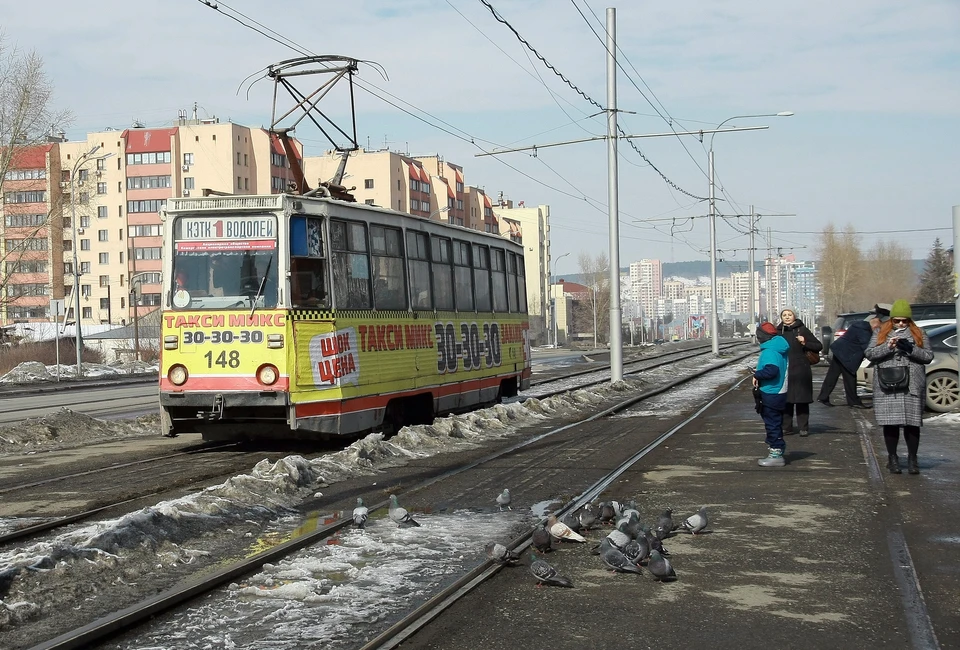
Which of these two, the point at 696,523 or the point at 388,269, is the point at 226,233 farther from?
the point at 696,523

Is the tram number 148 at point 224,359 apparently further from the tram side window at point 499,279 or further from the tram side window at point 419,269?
the tram side window at point 499,279

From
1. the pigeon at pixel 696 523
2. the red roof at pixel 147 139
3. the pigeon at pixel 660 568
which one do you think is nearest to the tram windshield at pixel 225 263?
the pigeon at pixel 696 523

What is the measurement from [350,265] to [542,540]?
7.35m

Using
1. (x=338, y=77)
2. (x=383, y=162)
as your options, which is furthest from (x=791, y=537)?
(x=383, y=162)

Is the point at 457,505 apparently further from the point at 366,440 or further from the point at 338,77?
the point at 338,77

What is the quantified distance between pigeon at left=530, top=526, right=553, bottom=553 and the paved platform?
106 mm

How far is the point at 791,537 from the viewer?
7789 mm

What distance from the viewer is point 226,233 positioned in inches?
518

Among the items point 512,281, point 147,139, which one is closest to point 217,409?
point 512,281

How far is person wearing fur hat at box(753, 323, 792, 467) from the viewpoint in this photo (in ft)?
37.5

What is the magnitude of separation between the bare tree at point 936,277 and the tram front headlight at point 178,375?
352 feet

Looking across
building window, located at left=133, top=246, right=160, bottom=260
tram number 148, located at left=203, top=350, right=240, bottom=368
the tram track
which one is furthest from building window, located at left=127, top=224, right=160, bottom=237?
the tram track

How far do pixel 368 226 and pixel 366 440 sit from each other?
321 cm

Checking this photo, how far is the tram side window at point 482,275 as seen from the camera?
742 inches
